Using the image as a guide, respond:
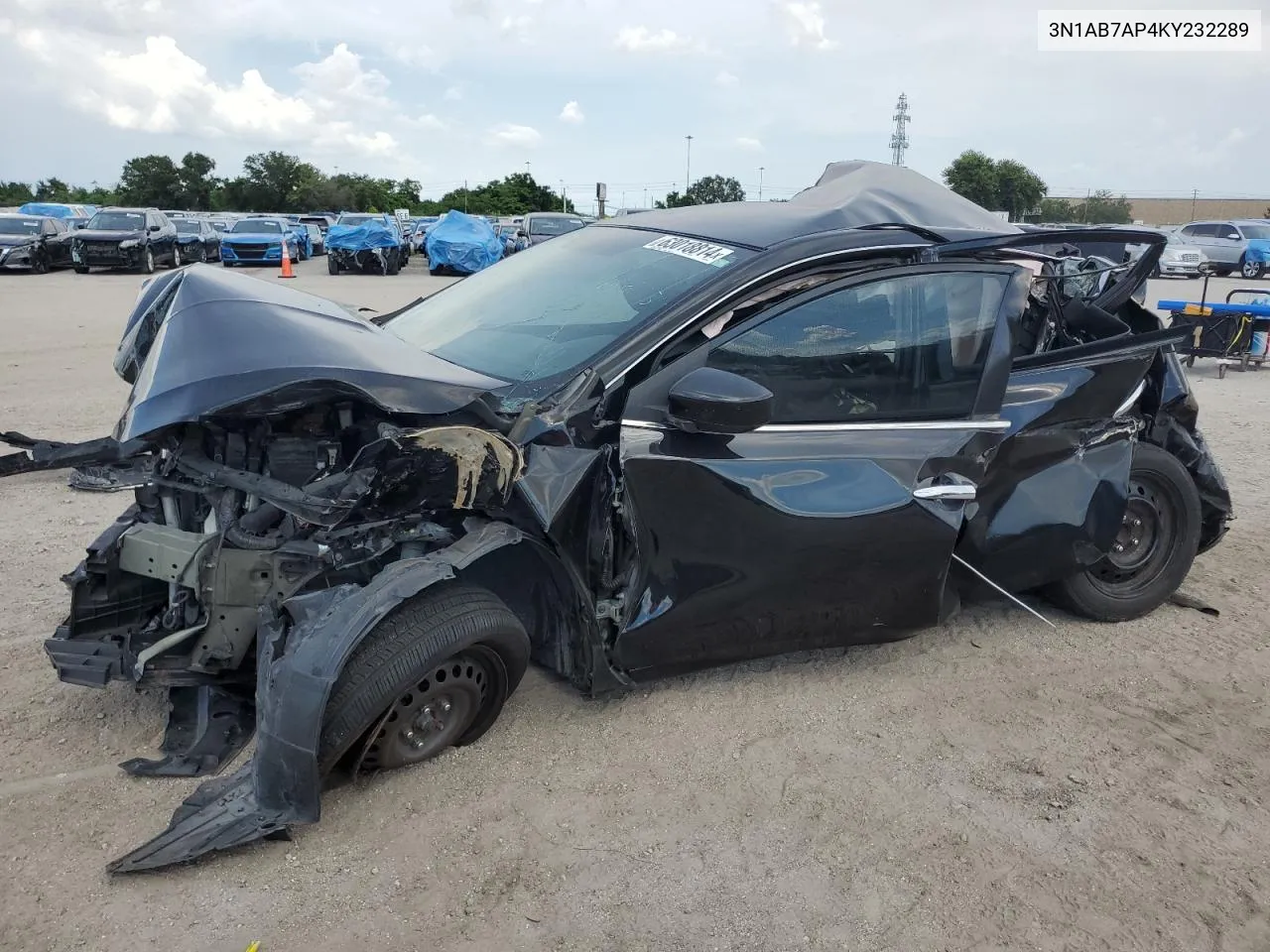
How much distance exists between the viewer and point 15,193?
63125mm

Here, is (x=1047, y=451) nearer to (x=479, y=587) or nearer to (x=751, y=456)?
(x=751, y=456)

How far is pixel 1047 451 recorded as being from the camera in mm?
3713

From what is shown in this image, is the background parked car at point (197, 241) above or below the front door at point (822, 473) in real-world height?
above

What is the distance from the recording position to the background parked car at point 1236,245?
84.8 feet

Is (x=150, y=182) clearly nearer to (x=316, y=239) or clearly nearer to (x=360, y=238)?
(x=316, y=239)

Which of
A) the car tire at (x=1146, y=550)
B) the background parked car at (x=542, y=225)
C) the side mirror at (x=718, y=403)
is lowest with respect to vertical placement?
the car tire at (x=1146, y=550)

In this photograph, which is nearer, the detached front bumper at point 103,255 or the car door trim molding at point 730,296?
the car door trim molding at point 730,296

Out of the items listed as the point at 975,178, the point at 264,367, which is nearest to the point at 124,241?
the point at 264,367

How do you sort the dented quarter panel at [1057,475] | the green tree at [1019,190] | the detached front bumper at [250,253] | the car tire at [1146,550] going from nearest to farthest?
1. the dented quarter panel at [1057,475]
2. the car tire at [1146,550]
3. the detached front bumper at [250,253]
4. the green tree at [1019,190]

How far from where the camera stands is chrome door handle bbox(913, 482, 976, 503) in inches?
128

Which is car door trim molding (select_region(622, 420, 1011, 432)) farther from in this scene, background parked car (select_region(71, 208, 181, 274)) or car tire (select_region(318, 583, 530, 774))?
background parked car (select_region(71, 208, 181, 274))

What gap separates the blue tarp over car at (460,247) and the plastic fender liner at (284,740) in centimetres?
2254

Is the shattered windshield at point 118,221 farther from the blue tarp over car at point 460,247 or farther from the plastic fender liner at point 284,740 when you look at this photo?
the plastic fender liner at point 284,740

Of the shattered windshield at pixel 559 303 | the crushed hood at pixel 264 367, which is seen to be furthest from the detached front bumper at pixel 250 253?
the crushed hood at pixel 264 367
